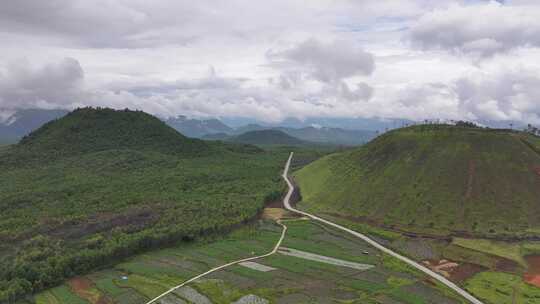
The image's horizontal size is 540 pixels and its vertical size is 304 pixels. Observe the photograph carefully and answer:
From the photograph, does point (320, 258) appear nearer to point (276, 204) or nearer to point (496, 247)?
point (496, 247)

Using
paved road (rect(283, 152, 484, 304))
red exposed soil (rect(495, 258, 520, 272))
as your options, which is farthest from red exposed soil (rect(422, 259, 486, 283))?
red exposed soil (rect(495, 258, 520, 272))

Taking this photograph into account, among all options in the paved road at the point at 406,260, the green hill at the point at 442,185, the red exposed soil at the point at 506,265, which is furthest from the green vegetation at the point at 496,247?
the paved road at the point at 406,260

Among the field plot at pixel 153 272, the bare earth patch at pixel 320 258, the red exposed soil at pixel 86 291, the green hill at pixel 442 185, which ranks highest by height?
the green hill at pixel 442 185

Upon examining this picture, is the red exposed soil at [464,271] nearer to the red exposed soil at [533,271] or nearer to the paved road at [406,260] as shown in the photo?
the paved road at [406,260]

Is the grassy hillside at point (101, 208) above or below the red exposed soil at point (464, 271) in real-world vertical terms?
above

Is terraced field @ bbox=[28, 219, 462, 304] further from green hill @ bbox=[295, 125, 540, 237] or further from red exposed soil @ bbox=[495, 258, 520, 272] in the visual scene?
green hill @ bbox=[295, 125, 540, 237]

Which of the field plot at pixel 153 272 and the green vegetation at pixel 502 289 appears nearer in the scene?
the green vegetation at pixel 502 289

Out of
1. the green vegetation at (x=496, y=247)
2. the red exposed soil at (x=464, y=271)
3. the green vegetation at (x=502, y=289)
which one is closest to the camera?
the green vegetation at (x=502, y=289)

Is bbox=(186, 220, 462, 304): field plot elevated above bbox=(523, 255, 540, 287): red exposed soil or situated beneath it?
situated beneath
